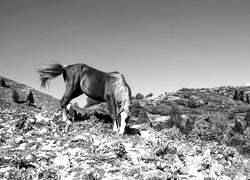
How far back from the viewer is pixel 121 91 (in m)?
9.40

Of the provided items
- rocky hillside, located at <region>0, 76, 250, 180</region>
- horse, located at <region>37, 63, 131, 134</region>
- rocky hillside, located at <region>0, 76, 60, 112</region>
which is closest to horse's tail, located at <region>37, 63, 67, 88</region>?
horse, located at <region>37, 63, 131, 134</region>

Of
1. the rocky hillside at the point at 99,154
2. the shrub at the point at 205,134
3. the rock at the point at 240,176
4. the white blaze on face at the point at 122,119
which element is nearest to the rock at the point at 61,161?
the rocky hillside at the point at 99,154

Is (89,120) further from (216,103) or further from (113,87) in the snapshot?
(216,103)

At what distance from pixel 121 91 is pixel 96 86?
1247mm

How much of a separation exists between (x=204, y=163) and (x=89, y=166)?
3.05 meters

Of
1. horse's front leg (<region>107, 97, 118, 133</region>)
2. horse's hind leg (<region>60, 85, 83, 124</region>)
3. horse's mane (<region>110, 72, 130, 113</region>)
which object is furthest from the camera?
horse's hind leg (<region>60, 85, 83, 124</region>)

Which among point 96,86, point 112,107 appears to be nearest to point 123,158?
point 112,107

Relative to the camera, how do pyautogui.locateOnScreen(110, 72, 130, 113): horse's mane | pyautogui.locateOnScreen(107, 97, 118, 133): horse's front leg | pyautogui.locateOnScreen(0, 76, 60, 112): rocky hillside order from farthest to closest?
pyautogui.locateOnScreen(0, 76, 60, 112): rocky hillside, pyautogui.locateOnScreen(107, 97, 118, 133): horse's front leg, pyautogui.locateOnScreen(110, 72, 130, 113): horse's mane

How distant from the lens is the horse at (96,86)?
923 centimetres

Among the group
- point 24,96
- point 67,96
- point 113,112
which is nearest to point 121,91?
point 113,112

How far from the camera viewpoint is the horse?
30.3ft

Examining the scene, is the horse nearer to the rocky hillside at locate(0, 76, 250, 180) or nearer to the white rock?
the rocky hillside at locate(0, 76, 250, 180)

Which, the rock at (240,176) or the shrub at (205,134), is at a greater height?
the rock at (240,176)

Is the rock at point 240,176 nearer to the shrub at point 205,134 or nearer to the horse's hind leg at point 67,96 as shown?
the shrub at point 205,134
